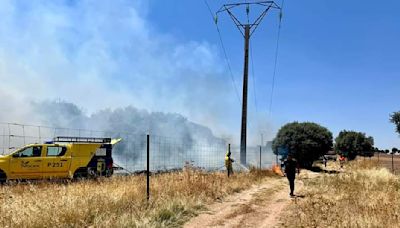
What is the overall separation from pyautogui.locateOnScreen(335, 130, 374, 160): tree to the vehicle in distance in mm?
59187

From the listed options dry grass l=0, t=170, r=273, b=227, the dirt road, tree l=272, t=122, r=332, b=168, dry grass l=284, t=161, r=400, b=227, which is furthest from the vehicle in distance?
tree l=272, t=122, r=332, b=168

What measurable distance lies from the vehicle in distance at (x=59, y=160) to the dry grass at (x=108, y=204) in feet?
20.4

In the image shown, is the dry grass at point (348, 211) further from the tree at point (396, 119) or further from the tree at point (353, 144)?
the tree at point (353, 144)

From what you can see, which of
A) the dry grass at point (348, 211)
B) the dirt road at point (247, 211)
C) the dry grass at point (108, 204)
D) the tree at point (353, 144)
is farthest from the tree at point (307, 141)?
the tree at point (353, 144)

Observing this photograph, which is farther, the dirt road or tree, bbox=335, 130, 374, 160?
tree, bbox=335, 130, 374, 160

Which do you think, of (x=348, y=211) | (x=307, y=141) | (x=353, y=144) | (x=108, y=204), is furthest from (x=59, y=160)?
(x=353, y=144)

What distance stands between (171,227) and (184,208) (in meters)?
1.56

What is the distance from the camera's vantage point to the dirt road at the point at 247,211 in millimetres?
9789

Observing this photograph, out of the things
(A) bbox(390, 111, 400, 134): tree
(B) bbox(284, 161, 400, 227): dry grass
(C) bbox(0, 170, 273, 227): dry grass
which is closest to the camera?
(C) bbox(0, 170, 273, 227): dry grass

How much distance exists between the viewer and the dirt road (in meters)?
9.79

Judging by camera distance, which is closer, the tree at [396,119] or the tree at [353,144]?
the tree at [396,119]

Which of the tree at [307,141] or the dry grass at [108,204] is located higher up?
the tree at [307,141]

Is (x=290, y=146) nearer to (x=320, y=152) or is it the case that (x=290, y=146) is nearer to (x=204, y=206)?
(x=320, y=152)

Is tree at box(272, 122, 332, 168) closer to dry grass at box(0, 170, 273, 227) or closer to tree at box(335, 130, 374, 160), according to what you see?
dry grass at box(0, 170, 273, 227)
